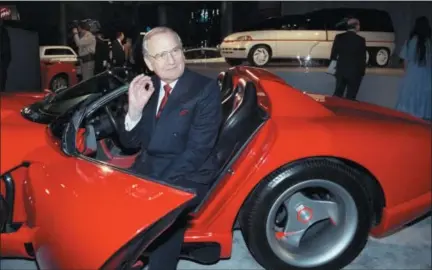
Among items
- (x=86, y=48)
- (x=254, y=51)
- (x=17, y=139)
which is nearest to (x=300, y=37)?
(x=254, y=51)

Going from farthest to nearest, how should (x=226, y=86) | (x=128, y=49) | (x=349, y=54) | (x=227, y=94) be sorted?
1. (x=128, y=49)
2. (x=349, y=54)
3. (x=226, y=86)
4. (x=227, y=94)

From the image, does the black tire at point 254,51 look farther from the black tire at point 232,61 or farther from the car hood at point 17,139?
the car hood at point 17,139

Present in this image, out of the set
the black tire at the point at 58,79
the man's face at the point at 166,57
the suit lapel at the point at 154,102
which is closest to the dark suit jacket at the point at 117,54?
the black tire at the point at 58,79

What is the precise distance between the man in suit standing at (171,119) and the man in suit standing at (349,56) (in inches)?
193

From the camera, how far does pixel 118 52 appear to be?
671 centimetres

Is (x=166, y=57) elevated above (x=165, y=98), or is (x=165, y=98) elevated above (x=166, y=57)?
(x=166, y=57)

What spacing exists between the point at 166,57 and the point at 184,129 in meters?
0.31

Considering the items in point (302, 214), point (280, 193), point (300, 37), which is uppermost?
point (300, 37)

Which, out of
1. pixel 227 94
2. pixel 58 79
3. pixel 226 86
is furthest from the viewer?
pixel 58 79

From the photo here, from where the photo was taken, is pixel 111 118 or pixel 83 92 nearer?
pixel 111 118

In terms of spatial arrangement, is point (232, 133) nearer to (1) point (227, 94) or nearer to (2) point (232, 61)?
(1) point (227, 94)

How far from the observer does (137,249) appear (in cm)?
156

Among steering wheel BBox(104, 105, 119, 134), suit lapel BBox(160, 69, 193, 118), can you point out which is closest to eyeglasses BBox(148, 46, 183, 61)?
suit lapel BBox(160, 69, 193, 118)

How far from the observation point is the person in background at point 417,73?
560cm
